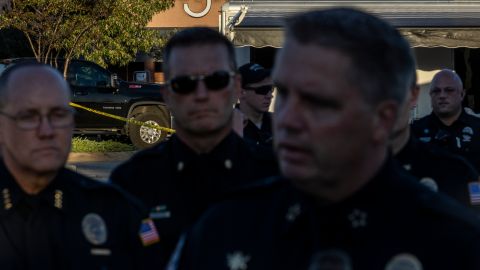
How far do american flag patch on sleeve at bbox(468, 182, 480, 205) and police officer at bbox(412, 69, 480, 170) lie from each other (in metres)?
2.71

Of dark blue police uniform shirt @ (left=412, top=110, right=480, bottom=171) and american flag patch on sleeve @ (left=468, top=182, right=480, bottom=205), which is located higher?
american flag patch on sleeve @ (left=468, top=182, right=480, bottom=205)

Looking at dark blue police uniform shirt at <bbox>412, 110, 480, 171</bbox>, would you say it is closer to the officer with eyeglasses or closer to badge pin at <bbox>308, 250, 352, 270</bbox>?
the officer with eyeglasses

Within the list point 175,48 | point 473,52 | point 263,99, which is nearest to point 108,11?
point 473,52

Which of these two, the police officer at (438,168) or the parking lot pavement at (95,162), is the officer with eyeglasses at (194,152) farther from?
the parking lot pavement at (95,162)

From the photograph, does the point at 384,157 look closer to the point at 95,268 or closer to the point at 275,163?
the point at 95,268

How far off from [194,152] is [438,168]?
126 centimetres

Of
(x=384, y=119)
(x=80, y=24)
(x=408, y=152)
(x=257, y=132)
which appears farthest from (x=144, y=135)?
(x=384, y=119)

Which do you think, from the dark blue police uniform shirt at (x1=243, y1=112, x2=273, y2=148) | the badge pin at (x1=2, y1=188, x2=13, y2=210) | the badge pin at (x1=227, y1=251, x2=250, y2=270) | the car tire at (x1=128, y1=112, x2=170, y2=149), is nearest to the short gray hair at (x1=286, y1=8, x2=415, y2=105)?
the badge pin at (x1=227, y1=251, x2=250, y2=270)

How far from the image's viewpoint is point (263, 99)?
22.6 ft

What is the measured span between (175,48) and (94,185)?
85 cm

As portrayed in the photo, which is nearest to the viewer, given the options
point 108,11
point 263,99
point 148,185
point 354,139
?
point 354,139

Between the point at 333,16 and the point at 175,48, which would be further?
the point at 175,48

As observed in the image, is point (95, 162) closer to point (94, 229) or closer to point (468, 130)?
point (468, 130)

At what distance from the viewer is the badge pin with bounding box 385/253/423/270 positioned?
1873 millimetres
